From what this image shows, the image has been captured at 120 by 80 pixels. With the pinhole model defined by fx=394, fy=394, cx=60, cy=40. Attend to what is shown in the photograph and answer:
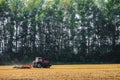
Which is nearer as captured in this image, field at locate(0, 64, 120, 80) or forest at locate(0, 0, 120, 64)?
field at locate(0, 64, 120, 80)

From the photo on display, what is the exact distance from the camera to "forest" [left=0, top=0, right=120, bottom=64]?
82.8 metres

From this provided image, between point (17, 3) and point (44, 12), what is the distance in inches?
265

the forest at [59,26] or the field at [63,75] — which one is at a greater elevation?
the forest at [59,26]

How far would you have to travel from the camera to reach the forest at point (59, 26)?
82.8m

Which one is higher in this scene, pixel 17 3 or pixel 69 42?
pixel 17 3

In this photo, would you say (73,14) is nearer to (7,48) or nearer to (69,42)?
(69,42)

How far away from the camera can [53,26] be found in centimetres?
8656

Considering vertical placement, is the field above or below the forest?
below

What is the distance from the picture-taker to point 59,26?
284ft

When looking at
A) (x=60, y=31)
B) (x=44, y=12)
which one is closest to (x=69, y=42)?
(x=60, y=31)

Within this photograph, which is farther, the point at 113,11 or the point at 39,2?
the point at 39,2

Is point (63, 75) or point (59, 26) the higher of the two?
point (59, 26)

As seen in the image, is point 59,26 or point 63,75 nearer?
point 63,75

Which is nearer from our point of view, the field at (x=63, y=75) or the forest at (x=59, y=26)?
the field at (x=63, y=75)
